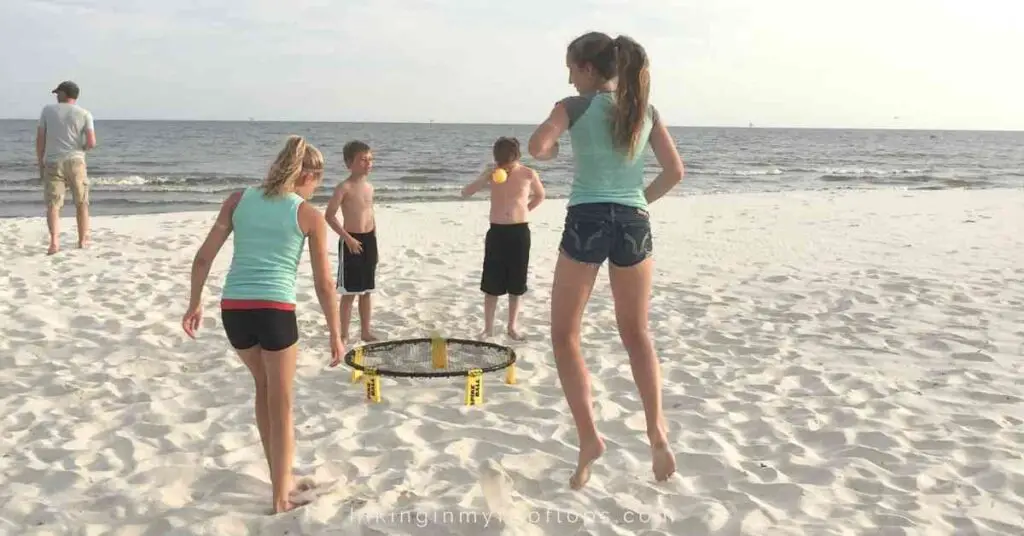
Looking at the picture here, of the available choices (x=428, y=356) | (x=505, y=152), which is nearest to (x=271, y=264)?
(x=428, y=356)

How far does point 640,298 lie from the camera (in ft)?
11.4

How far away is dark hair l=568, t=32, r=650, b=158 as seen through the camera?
3.27m

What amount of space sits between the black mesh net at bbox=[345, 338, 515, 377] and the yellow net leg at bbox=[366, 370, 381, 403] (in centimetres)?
13

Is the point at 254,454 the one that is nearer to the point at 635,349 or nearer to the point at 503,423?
the point at 503,423

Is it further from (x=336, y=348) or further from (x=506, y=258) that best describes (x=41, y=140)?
(x=336, y=348)

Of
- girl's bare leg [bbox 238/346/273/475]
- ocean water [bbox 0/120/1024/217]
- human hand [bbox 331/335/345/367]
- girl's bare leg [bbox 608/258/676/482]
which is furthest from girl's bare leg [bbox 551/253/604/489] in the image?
ocean water [bbox 0/120/1024/217]

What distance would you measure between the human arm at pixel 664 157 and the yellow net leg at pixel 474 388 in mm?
1804

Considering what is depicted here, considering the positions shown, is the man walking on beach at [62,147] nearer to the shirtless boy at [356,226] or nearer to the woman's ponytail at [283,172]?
the shirtless boy at [356,226]

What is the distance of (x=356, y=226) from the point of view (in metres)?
6.23

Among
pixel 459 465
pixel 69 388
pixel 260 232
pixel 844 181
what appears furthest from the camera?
pixel 844 181

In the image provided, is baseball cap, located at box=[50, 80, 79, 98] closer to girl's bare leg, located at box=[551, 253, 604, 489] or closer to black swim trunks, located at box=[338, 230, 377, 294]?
black swim trunks, located at box=[338, 230, 377, 294]

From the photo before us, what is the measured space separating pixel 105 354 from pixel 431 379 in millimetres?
2405

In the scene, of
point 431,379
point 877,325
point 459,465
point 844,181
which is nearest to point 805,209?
point 877,325

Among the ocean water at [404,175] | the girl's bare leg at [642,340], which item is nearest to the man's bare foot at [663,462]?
the girl's bare leg at [642,340]
